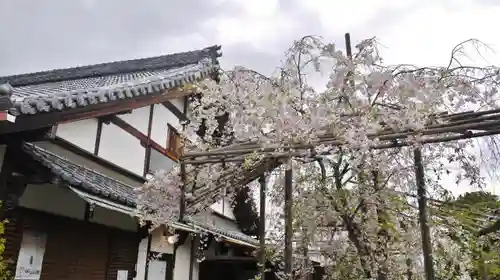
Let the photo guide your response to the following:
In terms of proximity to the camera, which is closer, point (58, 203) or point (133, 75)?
point (58, 203)

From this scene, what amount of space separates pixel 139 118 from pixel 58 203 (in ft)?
9.06

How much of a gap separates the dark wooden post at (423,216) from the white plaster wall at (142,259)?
5118 millimetres

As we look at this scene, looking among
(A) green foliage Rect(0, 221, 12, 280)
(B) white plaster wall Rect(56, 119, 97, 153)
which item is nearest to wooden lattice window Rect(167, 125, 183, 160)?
(B) white plaster wall Rect(56, 119, 97, 153)

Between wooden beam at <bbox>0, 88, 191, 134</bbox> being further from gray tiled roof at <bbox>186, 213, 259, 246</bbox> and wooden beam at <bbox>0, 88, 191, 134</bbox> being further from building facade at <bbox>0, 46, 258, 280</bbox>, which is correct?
gray tiled roof at <bbox>186, 213, 259, 246</bbox>

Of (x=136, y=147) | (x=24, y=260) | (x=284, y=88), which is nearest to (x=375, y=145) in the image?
(x=284, y=88)

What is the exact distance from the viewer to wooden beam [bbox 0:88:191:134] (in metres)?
4.33

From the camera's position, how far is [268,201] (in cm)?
571

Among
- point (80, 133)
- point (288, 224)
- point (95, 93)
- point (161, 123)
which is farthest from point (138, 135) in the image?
point (288, 224)

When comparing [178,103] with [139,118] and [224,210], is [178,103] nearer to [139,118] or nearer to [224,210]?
[139,118]

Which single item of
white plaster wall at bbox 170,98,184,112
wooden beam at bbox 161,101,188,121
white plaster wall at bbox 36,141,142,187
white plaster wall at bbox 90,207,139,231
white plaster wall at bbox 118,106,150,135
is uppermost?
white plaster wall at bbox 170,98,184,112

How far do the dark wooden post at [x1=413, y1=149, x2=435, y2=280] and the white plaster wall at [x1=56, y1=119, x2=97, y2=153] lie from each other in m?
4.50

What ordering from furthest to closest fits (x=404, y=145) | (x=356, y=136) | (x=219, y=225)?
(x=219, y=225), (x=404, y=145), (x=356, y=136)

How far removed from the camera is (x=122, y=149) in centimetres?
725

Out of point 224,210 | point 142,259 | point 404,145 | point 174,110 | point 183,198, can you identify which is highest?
point 174,110
